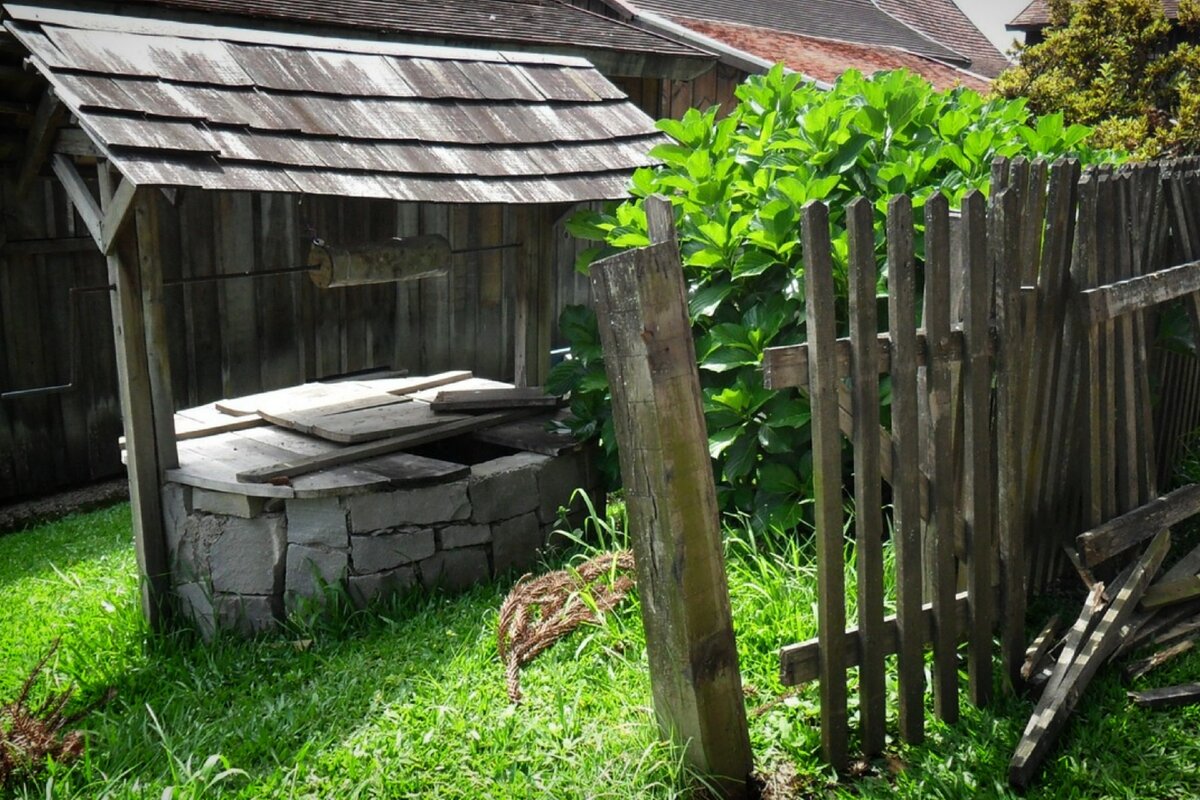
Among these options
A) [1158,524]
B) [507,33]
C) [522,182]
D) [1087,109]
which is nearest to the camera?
[1158,524]

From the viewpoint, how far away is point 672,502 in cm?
292

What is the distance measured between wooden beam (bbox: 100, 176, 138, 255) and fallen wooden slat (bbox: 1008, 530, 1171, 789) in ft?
12.2

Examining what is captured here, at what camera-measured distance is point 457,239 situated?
9.44 meters

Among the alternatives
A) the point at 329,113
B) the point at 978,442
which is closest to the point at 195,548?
the point at 329,113

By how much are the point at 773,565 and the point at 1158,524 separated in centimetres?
140

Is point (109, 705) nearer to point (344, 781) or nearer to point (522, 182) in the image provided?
point (344, 781)

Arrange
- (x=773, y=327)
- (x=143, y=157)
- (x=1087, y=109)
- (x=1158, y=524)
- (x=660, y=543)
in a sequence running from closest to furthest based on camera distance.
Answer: (x=660, y=543) → (x=1158, y=524) → (x=143, y=157) → (x=773, y=327) → (x=1087, y=109)

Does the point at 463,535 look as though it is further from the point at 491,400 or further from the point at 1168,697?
the point at 1168,697

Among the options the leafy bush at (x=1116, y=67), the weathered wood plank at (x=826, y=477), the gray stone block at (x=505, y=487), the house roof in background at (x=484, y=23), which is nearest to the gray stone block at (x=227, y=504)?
the gray stone block at (x=505, y=487)

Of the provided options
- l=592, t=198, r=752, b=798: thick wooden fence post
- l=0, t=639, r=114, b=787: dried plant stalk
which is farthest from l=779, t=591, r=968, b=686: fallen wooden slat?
l=0, t=639, r=114, b=787: dried plant stalk

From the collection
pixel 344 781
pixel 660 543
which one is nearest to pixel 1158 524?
pixel 660 543

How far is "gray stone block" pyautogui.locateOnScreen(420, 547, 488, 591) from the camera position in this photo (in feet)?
17.2

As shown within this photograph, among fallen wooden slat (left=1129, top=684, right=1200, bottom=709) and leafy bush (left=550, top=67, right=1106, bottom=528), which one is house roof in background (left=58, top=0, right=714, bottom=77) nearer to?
leafy bush (left=550, top=67, right=1106, bottom=528)

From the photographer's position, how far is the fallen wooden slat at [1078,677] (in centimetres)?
311
